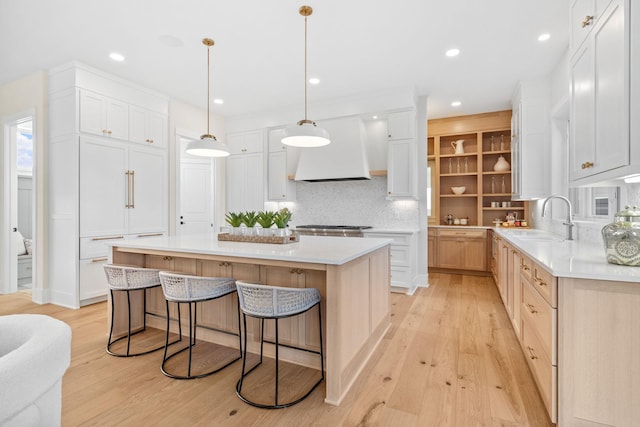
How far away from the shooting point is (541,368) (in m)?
1.82

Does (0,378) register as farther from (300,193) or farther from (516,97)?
(516,97)

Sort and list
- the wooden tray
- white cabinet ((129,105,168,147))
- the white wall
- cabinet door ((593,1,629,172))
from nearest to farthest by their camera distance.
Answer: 1. cabinet door ((593,1,629,172))
2. the wooden tray
3. the white wall
4. white cabinet ((129,105,168,147))

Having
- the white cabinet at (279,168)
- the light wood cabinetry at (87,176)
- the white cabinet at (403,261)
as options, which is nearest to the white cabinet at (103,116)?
the light wood cabinetry at (87,176)

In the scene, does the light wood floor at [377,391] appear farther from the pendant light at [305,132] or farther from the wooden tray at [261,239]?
the pendant light at [305,132]

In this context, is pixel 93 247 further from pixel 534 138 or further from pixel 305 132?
pixel 534 138

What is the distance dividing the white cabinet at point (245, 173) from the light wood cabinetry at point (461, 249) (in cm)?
323

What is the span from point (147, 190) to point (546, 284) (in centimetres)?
465

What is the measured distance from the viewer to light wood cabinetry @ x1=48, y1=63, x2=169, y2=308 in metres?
3.71

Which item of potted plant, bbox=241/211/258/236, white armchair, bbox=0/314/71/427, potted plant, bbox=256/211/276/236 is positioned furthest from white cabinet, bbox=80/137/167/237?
white armchair, bbox=0/314/71/427

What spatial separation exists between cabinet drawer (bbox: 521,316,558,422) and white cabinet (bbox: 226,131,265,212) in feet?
14.4

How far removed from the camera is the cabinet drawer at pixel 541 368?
1598 millimetres

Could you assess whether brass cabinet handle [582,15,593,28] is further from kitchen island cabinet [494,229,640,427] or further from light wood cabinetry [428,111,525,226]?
light wood cabinetry [428,111,525,226]

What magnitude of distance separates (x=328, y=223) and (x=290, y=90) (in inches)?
86.7

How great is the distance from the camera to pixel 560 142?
389cm
